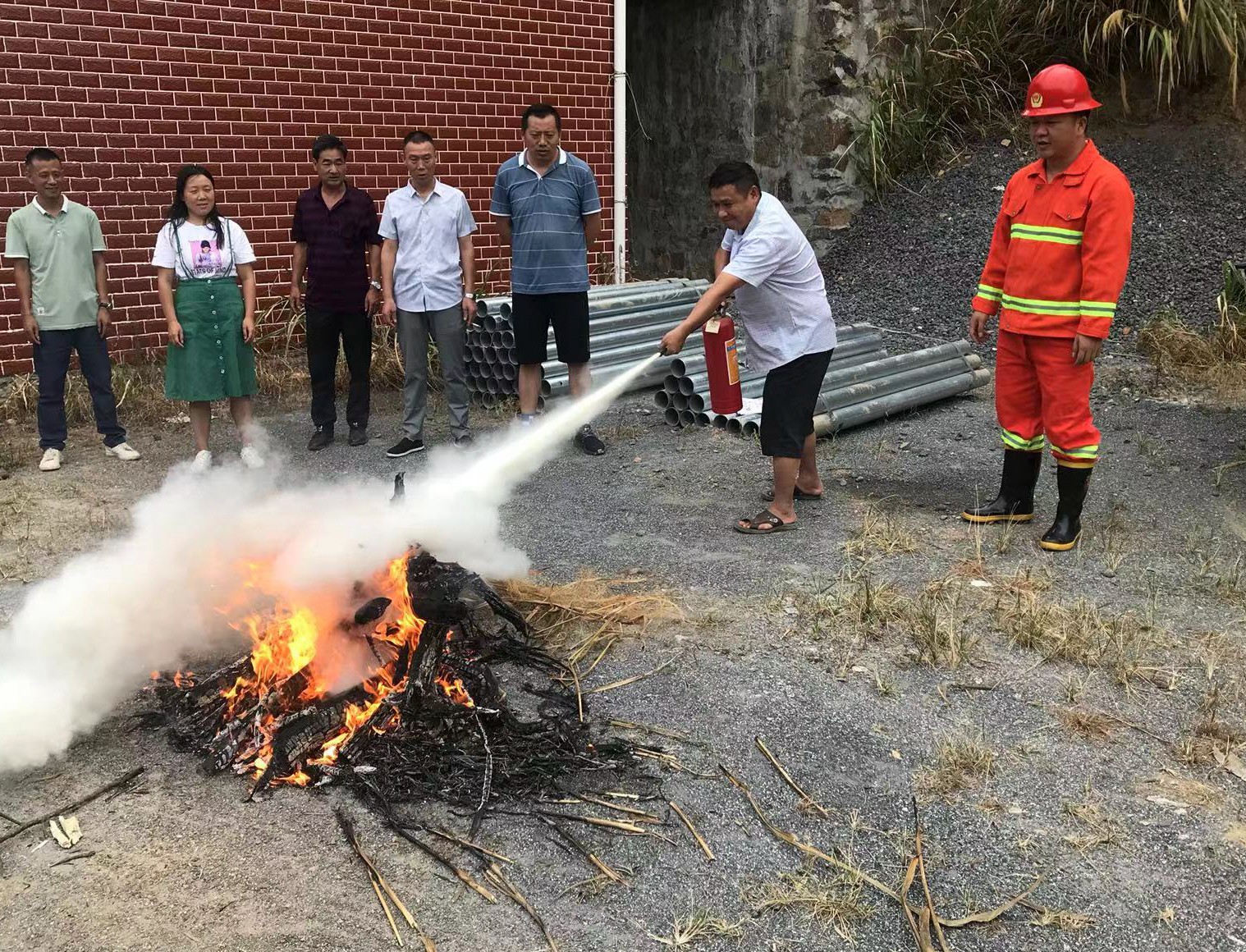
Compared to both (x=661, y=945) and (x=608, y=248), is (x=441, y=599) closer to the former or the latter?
(x=661, y=945)

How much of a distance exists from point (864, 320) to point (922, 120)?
110 inches

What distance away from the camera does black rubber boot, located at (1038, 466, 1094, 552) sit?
5.42 metres

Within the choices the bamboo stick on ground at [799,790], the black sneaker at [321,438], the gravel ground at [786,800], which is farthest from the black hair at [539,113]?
the bamboo stick on ground at [799,790]

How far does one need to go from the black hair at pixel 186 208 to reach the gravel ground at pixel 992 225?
232 inches

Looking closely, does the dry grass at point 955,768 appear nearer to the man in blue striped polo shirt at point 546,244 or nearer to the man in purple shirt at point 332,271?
→ the man in blue striped polo shirt at point 546,244

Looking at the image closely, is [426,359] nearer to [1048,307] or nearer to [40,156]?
[40,156]

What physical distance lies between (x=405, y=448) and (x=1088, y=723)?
16.2 feet

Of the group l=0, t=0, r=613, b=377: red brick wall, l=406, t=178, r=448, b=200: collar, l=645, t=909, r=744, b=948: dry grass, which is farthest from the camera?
l=0, t=0, r=613, b=377: red brick wall

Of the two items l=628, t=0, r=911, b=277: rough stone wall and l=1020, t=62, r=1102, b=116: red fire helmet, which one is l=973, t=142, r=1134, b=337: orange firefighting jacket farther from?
l=628, t=0, r=911, b=277: rough stone wall

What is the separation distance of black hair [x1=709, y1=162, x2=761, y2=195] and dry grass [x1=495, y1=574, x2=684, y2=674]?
82.5 inches

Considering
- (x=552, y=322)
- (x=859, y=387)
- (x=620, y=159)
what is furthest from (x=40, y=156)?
(x=620, y=159)

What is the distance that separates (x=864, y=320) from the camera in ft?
34.3

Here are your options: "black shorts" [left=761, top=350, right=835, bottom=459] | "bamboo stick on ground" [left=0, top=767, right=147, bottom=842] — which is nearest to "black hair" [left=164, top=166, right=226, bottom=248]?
"black shorts" [left=761, top=350, right=835, bottom=459]

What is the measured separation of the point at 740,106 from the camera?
40.1 ft
